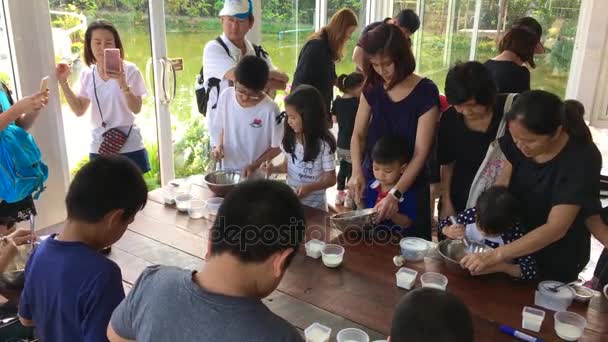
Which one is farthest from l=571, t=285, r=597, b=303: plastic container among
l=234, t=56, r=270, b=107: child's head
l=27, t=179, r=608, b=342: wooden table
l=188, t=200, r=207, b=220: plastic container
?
l=234, t=56, r=270, b=107: child's head

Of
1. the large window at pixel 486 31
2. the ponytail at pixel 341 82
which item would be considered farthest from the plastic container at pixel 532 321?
the large window at pixel 486 31

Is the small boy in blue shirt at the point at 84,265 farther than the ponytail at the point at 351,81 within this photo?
No

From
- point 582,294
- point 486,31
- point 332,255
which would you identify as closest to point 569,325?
point 582,294

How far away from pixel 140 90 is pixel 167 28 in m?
0.94

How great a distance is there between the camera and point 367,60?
2.24 metres

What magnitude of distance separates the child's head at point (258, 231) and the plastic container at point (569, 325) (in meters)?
0.92

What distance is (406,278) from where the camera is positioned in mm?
1677

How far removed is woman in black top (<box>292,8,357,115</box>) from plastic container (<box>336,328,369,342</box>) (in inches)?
96.7

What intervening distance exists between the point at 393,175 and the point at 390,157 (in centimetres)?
10

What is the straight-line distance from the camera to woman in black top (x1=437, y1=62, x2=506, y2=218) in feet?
6.80

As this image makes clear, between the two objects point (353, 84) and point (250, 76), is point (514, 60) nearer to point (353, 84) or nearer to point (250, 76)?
point (353, 84)

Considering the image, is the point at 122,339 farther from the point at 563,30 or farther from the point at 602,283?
the point at 563,30

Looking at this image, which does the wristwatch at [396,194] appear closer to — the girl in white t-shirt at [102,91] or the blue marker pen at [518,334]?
the blue marker pen at [518,334]

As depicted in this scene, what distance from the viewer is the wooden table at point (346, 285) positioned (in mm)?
1489
